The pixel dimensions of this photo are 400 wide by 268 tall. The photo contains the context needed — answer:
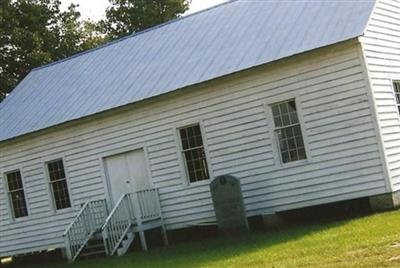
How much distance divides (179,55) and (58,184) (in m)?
5.71

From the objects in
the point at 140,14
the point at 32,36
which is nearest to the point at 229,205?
the point at 32,36

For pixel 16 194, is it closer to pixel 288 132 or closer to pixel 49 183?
pixel 49 183

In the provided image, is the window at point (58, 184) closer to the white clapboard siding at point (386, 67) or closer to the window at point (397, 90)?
the white clapboard siding at point (386, 67)

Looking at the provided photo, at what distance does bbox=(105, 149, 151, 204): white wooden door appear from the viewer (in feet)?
61.1

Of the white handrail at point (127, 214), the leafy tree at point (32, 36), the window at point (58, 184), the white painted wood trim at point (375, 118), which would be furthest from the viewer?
the leafy tree at point (32, 36)

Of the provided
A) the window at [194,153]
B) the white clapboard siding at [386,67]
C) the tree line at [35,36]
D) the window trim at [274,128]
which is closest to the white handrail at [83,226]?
the window at [194,153]

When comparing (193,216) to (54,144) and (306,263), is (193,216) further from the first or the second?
(306,263)

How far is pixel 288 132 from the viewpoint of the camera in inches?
628

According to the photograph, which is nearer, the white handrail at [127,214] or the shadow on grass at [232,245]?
the shadow on grass at [232,245]

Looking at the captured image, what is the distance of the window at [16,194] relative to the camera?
2161cm

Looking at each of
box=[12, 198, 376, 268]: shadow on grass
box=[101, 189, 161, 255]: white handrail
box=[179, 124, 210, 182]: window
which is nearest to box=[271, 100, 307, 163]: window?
box=[12, 198, 376, 268]: shadow on grass

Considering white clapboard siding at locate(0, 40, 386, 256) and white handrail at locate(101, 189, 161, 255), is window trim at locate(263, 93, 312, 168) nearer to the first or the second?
white clapboard siding at locate(0, 40, 386, 256)

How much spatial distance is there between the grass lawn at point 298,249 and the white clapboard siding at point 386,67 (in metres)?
1.74

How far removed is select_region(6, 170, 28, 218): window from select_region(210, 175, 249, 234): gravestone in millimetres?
8400
